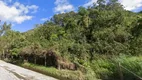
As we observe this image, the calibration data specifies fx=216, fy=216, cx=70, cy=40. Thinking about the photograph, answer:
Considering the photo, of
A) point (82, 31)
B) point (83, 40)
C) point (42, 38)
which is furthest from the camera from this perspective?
point (42, 38)

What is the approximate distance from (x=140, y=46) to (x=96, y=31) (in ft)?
17.1

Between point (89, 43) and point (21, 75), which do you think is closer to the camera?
point (21, 75)

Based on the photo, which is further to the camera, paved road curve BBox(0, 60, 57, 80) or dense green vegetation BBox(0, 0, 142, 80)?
dense green vegetation BBox(0, 0, 142, 80)

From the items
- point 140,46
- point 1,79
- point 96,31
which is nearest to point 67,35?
point 96,31

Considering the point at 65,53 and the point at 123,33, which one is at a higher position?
the point at 123,33

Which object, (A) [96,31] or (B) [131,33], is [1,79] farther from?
(B) [131,33]

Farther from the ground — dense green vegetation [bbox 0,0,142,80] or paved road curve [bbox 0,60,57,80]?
dense green vegetation [bbox 0,0,142,80]

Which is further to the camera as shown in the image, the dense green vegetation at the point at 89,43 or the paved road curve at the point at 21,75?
the dense green vegetation at the point at 89,43

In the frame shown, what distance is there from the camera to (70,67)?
59.6 ft

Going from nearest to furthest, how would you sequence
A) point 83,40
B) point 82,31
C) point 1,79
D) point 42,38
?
point 1,79 < point 83,40 < point 82,31 < point 42,38

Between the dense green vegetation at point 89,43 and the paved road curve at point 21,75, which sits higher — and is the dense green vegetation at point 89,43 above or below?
above

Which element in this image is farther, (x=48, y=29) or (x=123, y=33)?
(x=48, y=29)

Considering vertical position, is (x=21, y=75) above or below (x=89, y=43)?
below

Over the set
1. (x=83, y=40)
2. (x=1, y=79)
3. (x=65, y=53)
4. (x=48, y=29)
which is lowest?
(x=1, y=79)
